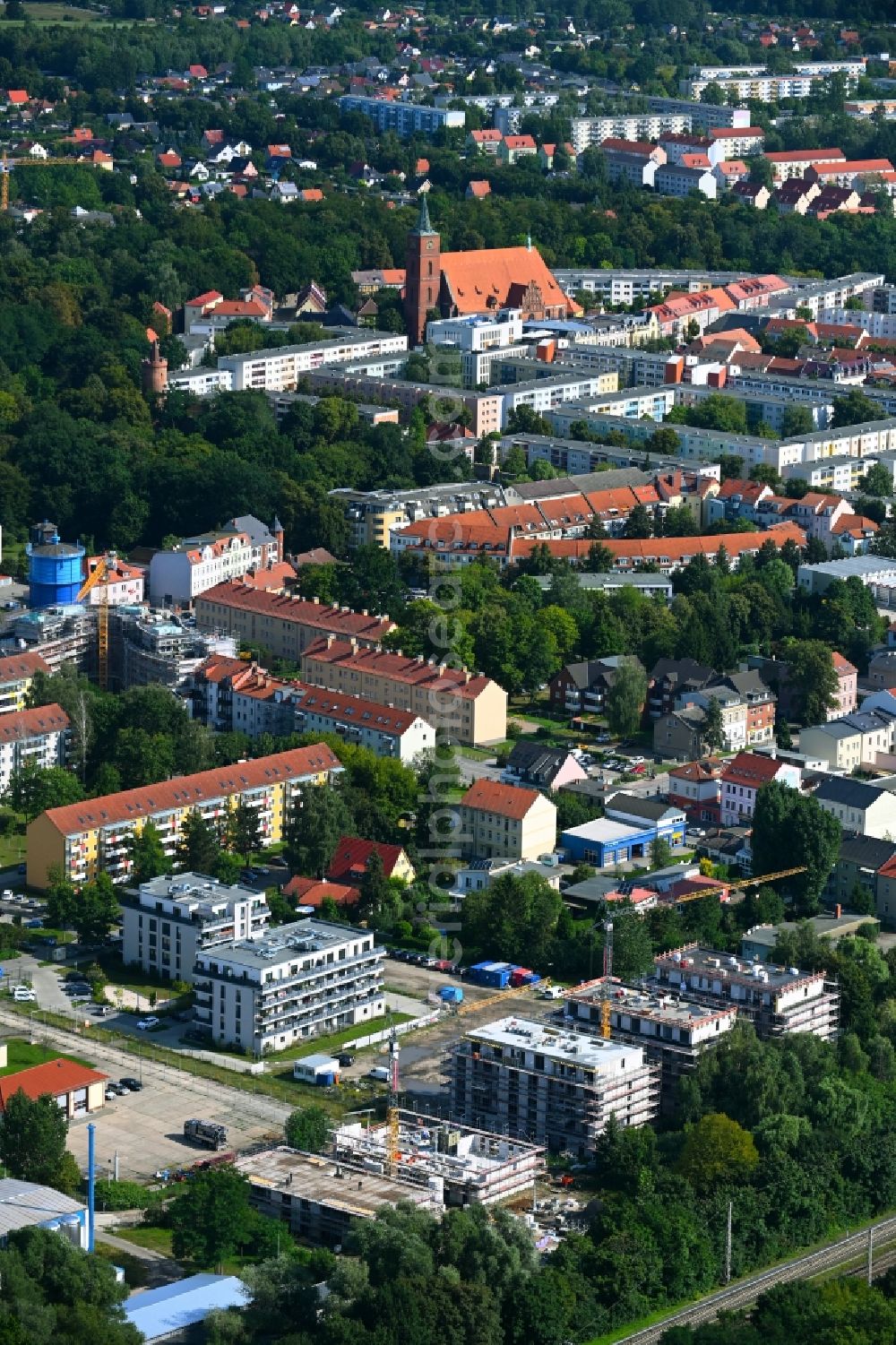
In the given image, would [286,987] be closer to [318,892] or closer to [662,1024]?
[318,892]

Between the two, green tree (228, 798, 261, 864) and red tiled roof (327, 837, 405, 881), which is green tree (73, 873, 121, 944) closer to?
green tree (228, 798, 261, 864)

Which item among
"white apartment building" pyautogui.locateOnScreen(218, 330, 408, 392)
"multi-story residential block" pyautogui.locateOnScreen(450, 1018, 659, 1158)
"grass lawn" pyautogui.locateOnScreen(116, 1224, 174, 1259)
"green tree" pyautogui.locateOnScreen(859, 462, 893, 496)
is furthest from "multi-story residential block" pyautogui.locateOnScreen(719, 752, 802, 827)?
"white apartment building" pyautogui.locateOnScreen(218, 330, 408, 392)

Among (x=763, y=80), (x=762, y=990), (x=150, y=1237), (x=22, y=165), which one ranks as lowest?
(x=150, y=1237)

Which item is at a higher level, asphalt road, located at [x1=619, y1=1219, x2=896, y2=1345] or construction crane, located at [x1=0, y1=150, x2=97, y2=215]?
construction crane, located at [x1=0, y1=150, x2=97, y2=215]

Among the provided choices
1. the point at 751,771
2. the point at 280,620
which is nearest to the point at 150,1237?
the point at 751,771

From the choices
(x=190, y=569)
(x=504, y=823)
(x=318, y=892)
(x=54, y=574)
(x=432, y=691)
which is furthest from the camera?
(x=190, y=569)

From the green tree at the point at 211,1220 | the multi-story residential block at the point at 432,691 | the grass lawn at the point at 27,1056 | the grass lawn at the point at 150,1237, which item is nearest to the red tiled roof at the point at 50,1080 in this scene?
the grass lawn at the point at 27,1056

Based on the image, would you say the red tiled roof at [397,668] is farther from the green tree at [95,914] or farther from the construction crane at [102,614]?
the green tree at [95,914]
